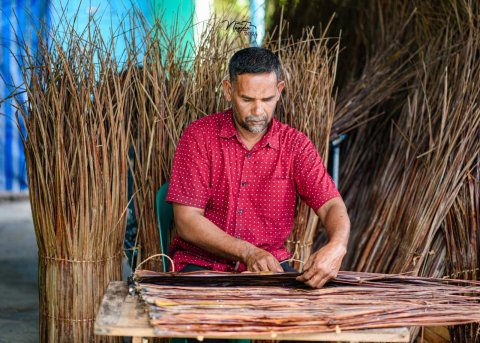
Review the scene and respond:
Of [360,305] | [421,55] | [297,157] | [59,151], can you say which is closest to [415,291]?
[360,305]

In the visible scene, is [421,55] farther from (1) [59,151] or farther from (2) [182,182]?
(1) [59,151]

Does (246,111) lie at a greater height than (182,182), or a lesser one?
greater

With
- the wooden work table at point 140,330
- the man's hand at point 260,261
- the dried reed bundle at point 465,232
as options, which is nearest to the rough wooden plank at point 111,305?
the wooden work table at point 140,330

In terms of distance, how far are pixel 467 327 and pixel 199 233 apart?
1.20m

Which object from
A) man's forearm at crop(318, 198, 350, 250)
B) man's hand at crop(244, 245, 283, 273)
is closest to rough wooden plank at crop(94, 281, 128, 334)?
man's hand at crop(244, 245, 283, 273)

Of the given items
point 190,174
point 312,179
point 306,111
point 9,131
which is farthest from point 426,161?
Result: point 9,131

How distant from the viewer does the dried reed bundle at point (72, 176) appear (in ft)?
8.70

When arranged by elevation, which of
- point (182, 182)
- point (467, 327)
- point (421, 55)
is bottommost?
point (467, 327)

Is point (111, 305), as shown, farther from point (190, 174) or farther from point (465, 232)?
point (465, 232)

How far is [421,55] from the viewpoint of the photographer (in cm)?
382

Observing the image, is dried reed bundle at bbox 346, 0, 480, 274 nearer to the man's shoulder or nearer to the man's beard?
the man's shoulder

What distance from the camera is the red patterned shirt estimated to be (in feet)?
8.70

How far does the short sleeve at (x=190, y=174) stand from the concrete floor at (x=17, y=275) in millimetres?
1372

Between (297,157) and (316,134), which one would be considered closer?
(297,157)
